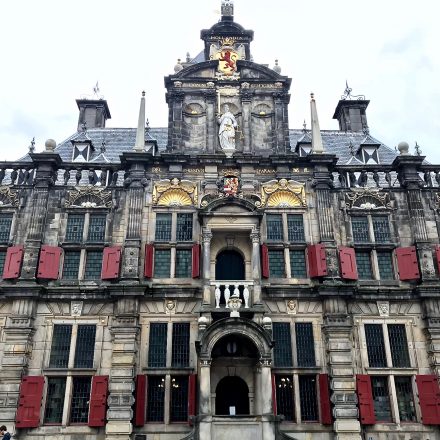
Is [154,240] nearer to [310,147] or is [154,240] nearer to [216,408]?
[216,408]

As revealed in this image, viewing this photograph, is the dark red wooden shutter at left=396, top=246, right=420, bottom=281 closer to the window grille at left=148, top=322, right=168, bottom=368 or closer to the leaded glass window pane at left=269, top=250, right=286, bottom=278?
the leaded glass window pane at left=269, top=250, right=286, bottom=278

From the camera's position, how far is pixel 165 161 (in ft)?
82.1

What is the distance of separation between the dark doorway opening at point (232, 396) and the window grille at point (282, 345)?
1.75 meters

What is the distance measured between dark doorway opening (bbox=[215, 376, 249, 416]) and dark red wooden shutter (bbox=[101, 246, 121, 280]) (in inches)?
261

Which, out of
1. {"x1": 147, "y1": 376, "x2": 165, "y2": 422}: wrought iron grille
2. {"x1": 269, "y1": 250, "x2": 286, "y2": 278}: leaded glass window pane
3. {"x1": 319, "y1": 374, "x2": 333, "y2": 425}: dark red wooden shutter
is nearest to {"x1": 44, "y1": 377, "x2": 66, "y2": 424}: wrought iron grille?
{"x1": 147, "y1": 376, "x2": 165, "y2": 422}: wrought iron grille

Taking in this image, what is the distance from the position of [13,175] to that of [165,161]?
7696mm

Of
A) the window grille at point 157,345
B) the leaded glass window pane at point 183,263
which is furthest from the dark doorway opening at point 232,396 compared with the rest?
the leaded glass window pane at point 183,263

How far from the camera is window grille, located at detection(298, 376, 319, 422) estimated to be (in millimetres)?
20859

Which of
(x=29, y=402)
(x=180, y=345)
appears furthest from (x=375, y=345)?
(x=29, y=402)

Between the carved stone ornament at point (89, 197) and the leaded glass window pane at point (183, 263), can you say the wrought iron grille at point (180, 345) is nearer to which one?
the leaded glass window pane at point (183, 263)

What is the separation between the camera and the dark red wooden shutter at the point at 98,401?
2019 cm

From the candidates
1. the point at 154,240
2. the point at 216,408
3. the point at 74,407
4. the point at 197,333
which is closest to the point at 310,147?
the point at 154,240

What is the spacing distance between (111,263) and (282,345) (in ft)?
27.7

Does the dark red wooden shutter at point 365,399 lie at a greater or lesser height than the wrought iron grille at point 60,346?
lesser
